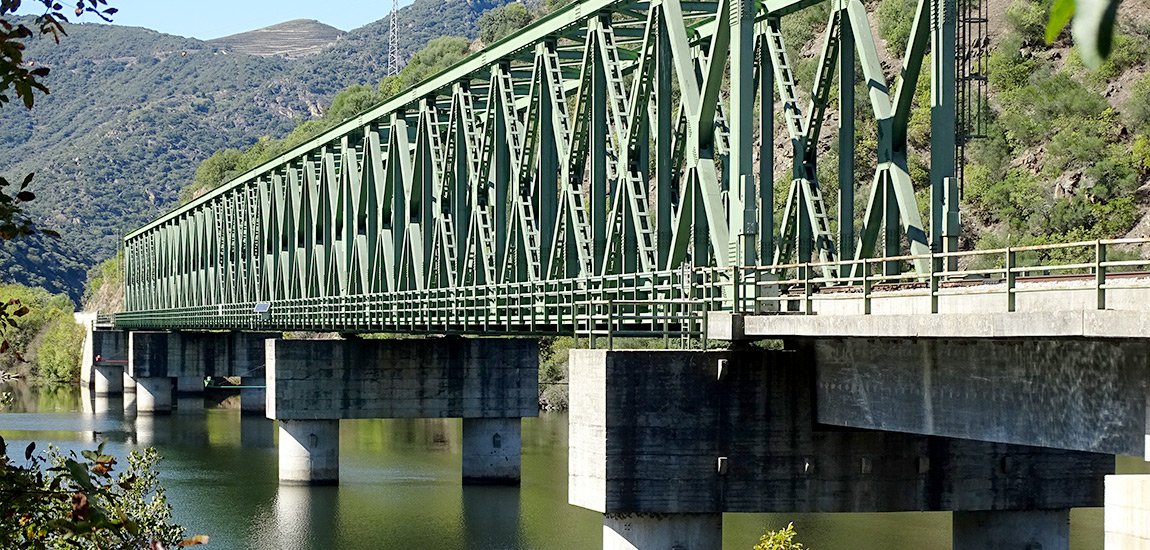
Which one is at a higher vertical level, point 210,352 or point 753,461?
point 753,461

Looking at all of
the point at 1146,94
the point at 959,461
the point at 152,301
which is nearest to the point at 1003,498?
the point at 959,461

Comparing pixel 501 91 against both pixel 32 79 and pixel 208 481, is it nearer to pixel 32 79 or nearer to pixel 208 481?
pixel 208 481

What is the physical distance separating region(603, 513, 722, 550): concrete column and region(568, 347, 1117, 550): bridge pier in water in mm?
20

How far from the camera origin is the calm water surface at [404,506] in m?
39.7

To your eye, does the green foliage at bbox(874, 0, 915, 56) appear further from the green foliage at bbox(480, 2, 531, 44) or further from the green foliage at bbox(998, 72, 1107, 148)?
the green foliage at bbox(480, 2, 531, 44)

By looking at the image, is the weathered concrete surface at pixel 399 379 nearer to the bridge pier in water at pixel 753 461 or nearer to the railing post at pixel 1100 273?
the bridge pier in water at pixel 753 461

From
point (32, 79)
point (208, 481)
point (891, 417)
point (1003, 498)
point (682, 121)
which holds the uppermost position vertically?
point (682, 121)

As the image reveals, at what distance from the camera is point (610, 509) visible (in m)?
22.2

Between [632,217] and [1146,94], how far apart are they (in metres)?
62.1

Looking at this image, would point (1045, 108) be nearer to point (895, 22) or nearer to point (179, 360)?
point (895, 22)

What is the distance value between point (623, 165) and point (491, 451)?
73.5 feet

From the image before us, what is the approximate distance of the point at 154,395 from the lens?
317ft

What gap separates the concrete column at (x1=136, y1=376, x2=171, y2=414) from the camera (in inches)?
3789

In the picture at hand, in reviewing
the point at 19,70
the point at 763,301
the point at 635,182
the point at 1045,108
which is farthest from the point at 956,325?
the point at 1045,108
